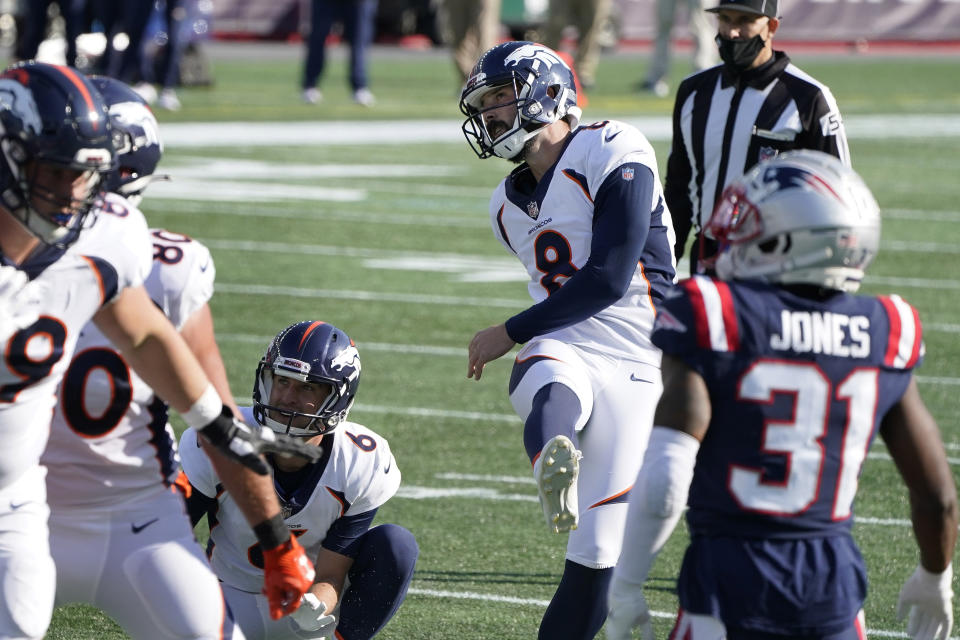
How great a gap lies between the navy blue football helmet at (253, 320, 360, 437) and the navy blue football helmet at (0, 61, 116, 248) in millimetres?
1272

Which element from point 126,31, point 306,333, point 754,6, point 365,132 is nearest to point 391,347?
point 754,6

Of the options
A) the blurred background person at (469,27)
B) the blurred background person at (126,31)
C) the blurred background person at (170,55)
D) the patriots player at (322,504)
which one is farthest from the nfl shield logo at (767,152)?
the blurred background person at (469,27)

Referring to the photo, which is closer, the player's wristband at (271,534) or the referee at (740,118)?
the player's wristband at (271,534)

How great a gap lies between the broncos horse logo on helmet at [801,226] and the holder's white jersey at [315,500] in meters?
1.58

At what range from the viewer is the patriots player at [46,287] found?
10.3 ft

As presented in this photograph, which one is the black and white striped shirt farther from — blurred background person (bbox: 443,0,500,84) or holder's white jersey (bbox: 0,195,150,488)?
blurred background person (bbox: 443,0,500,84)

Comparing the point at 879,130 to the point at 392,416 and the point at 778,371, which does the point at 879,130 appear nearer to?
the point at 392,416

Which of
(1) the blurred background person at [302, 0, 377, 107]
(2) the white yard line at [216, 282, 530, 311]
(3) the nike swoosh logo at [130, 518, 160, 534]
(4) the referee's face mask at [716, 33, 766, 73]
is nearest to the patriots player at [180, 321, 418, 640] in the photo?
(3) the nike swoosh logo at [130, 518, 160, 534]

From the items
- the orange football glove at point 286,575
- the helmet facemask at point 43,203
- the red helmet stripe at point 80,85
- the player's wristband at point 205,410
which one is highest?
the red helmet stripe at point 80,85

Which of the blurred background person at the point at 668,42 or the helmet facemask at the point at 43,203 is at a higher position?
the helmet facemask at the point at 43,203

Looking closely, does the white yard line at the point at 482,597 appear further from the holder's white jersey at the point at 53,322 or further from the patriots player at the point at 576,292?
the holder's white jersey at the point at 53,322

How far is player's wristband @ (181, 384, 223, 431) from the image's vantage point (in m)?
3.33

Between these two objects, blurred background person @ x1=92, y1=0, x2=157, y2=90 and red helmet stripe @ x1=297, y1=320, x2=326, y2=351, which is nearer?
red helmet stripe @ x1=297, y1=320, x2=326, y2=351

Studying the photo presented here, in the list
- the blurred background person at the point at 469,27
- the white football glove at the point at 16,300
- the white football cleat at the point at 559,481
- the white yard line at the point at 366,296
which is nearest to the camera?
the white football glove at the point at 16,300
